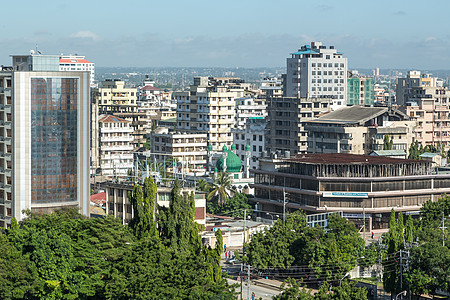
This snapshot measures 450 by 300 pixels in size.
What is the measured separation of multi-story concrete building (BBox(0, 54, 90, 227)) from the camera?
95.8 meters

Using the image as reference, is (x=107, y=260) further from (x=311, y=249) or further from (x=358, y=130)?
(x=358, y=130)

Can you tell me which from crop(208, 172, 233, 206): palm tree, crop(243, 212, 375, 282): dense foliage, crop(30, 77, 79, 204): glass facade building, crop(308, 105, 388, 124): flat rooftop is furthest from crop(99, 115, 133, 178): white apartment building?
crop(243, 212, 375, 282): dense foliage

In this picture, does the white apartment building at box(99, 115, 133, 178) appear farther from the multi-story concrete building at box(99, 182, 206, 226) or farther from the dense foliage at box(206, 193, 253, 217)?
the multi-story concrete building at box(99, 182, 206, 226)

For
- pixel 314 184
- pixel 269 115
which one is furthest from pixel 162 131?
pixel 314 184

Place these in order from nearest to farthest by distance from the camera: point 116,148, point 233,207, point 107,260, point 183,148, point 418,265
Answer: point 107,260 < point 418,265 < point 233,207 < point 183,148 < point 116,148

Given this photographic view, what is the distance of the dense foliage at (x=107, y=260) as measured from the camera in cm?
7338

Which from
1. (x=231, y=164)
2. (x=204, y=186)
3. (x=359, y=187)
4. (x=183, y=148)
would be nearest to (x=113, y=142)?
(x=183, y=148)

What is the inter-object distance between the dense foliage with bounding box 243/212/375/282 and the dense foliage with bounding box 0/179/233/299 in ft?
40.0

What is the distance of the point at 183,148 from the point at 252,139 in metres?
13.5

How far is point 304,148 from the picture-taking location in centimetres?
17200

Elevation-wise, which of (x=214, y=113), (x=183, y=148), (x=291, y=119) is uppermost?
(x=214, y=113)

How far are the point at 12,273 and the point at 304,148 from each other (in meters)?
103

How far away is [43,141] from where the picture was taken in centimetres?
9619

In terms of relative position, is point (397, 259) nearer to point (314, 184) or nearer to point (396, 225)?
point (396, 225)
